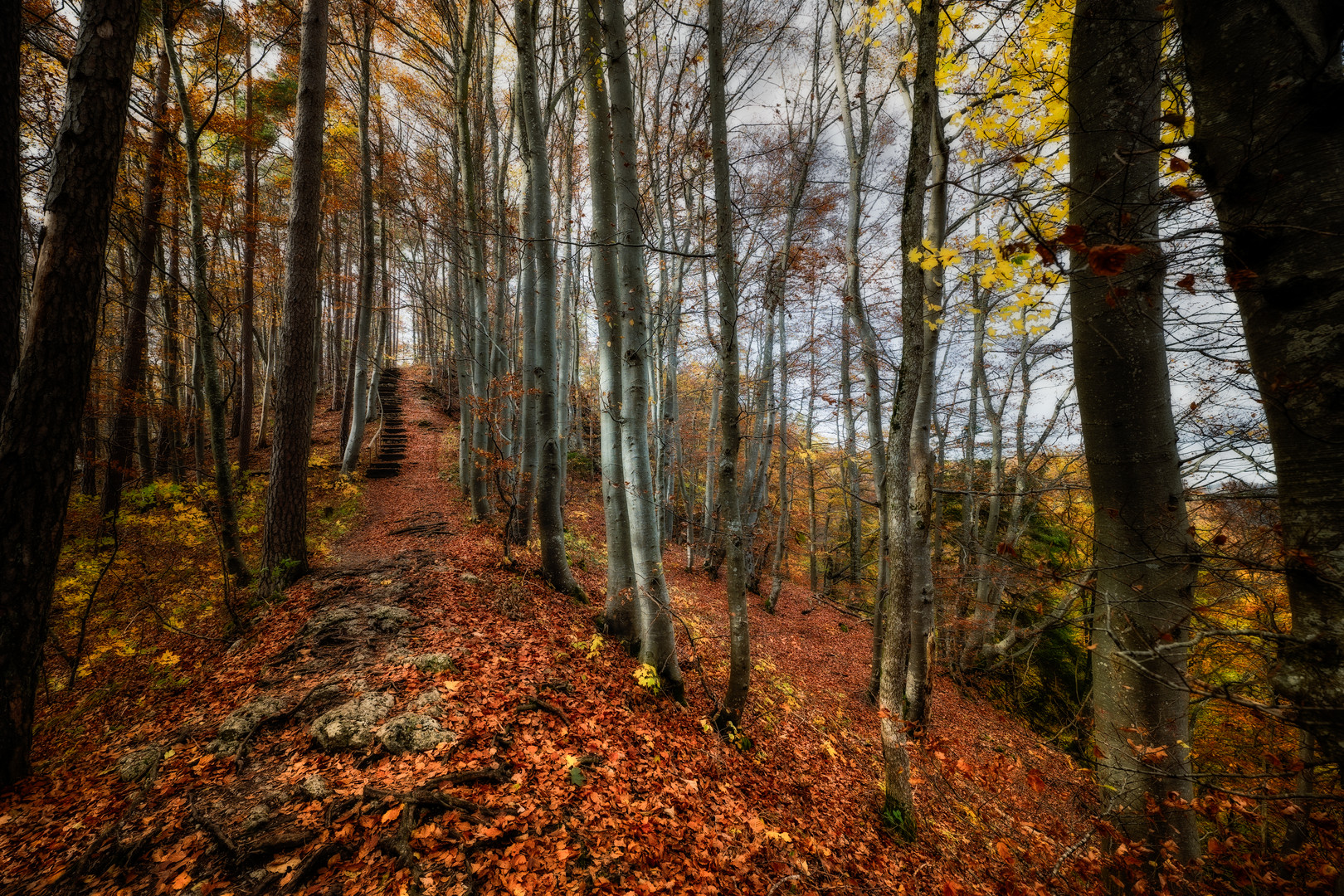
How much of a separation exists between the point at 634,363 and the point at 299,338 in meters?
4.47

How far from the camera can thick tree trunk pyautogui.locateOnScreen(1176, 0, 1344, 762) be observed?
114cm

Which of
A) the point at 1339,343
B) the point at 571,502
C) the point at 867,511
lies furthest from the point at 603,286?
the point at 867,511

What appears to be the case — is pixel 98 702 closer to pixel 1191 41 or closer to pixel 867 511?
pixel 1191 41

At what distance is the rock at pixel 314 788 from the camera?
A: 2.50 metres

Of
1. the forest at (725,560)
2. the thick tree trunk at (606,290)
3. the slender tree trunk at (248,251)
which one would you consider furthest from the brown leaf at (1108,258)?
the slender tree trunk at (248,251)

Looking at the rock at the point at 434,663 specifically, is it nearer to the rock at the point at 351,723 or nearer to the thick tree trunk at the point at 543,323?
the rock at the point at 351,723

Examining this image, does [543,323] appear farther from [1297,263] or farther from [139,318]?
[139,318]

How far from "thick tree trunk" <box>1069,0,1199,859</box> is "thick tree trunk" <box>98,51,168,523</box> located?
41.3 feet

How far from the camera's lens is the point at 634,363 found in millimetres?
4051

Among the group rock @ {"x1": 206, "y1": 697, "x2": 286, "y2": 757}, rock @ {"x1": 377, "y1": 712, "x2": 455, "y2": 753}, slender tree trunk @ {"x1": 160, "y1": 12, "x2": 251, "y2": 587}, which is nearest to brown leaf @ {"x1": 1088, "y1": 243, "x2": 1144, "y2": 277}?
rock @ {"x1": 377, "y1": 712, "x2": 455, "y2": 753}

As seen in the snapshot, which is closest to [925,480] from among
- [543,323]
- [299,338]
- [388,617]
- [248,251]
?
[543,323]

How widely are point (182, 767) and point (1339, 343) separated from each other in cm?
543

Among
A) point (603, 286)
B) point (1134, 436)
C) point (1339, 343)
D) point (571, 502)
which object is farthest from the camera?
point (571, 502)

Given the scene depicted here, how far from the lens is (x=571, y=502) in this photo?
1404cm
